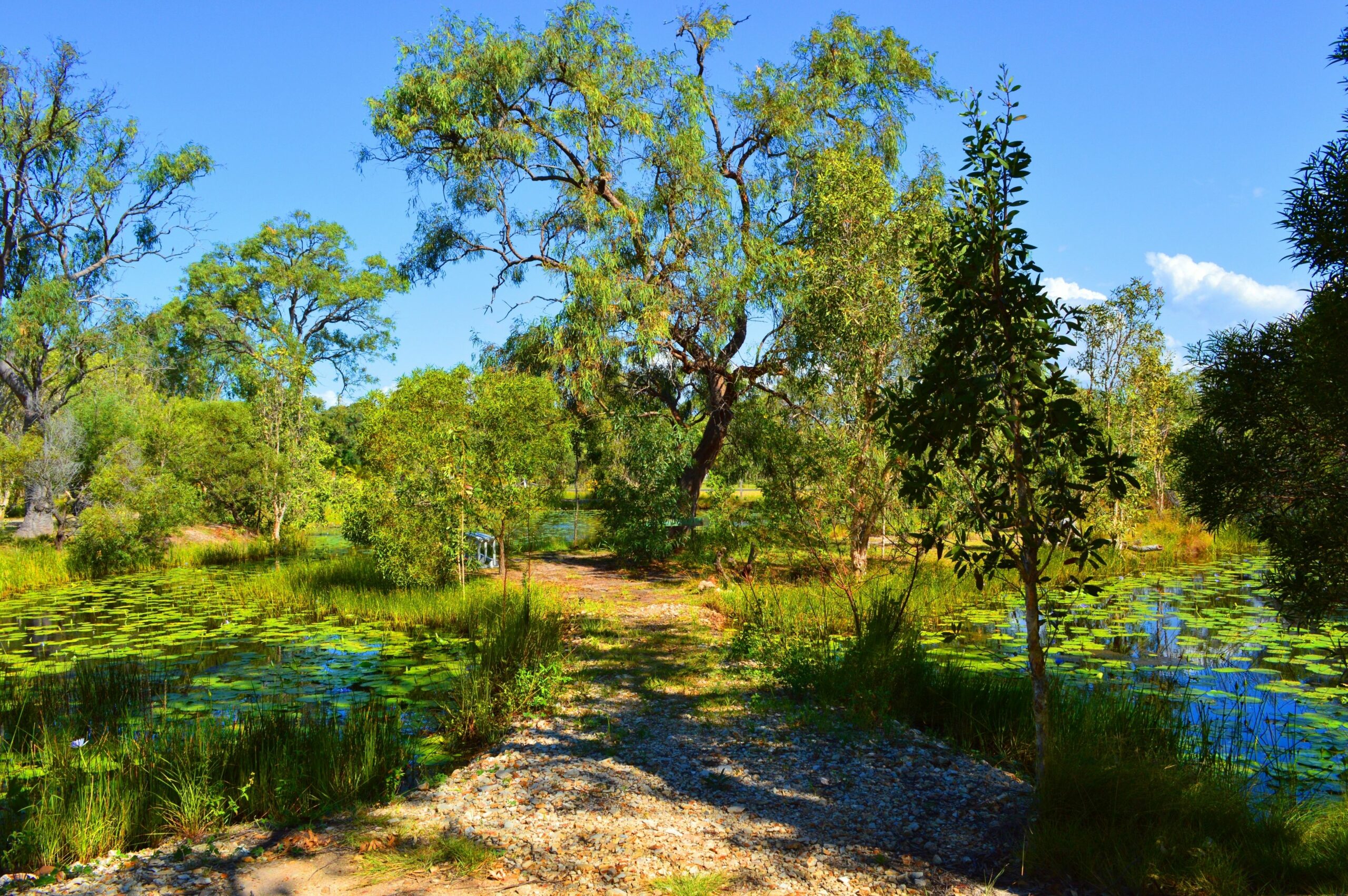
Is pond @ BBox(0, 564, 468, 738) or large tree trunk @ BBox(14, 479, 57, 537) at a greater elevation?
large tree trunk @ BBox(14, 479, 57, 537)

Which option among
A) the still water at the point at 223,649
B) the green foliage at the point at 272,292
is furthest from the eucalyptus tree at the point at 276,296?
the still water at the point at 223,649

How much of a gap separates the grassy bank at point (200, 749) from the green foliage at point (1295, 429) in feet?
17.1

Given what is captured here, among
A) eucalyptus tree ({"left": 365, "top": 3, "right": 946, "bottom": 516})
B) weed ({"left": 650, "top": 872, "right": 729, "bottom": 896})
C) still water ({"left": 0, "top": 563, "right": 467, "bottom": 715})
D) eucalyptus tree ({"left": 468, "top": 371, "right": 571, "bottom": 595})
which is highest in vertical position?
eucalyptus tree ({"left": 365, "top": 3, "right": 946, "bottom": 516})

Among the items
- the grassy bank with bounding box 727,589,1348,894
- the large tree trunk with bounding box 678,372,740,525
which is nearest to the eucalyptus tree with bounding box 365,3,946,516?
the large tree trunk with bounding box 678,372,740,525

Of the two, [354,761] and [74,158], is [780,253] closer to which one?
[354,761]

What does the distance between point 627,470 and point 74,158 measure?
19.2 metres

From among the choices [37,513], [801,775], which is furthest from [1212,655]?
[37,513]

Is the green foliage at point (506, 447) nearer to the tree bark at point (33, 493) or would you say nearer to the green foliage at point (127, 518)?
the green foliage at point (127, 518)

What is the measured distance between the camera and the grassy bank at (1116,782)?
3547mm

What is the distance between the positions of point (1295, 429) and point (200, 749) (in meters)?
6.81

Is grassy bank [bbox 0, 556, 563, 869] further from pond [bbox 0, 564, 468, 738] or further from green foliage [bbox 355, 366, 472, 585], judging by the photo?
green foliage [bbox 355, 366, 472, 585]

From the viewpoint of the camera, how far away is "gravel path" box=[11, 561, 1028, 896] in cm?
368

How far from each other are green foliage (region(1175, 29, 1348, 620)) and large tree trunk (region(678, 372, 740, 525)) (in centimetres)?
1124

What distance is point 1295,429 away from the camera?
4336 mm
